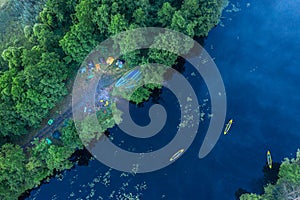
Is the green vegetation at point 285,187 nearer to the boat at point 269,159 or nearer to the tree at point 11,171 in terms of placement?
the boat at point 269,159

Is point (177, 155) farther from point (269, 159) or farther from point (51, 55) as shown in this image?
point (51, 55)

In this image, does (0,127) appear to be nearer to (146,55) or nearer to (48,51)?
(48,51)

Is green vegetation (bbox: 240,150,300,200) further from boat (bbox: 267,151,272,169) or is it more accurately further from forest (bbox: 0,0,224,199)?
forest (bbox: 0,0,224,199)

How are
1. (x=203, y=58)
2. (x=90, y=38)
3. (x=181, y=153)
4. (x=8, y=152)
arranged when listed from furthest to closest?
(x=203, y=58) < (x=90, y=38) < (x=181, y=153) < (x=8, y=152)

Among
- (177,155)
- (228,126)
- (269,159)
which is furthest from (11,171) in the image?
(269,159)

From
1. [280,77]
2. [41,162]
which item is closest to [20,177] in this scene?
[41,162]

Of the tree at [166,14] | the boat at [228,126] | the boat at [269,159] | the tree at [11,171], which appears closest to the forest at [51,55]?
the tree at [11,171]
